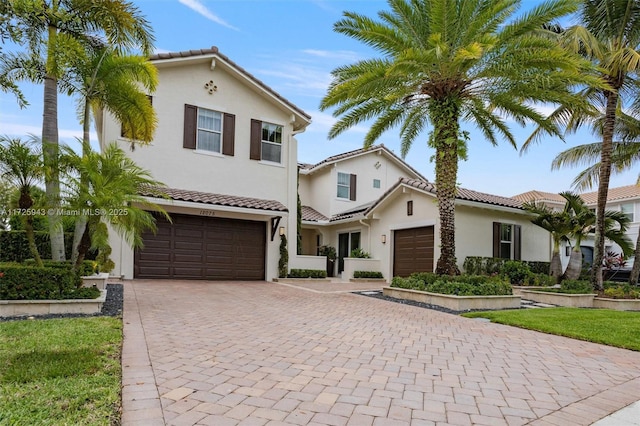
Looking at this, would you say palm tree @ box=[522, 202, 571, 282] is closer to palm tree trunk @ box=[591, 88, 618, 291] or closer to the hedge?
palm tree trunk @ box=[591, 88, 618, 291]

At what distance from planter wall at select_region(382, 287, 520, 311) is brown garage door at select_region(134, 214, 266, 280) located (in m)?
7.44

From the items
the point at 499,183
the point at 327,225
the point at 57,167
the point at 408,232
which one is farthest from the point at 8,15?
the point at 499,183

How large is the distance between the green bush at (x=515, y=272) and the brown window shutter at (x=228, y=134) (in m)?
11.7

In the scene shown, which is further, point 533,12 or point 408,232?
point 408,232

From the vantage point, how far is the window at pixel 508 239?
17.1 m

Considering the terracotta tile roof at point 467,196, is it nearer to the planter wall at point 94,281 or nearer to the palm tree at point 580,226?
the palm tree at point 580,226

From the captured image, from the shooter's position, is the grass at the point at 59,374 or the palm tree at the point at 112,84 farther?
the palm tree at the point at 112,84

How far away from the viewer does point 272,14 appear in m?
10.6

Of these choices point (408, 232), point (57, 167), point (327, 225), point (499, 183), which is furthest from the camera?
point (499, 183)

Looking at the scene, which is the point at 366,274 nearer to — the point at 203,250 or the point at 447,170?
the point at 203,250

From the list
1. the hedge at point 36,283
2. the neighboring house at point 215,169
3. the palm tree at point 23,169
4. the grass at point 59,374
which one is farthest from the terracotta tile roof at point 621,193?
the palm tree at point 23,169

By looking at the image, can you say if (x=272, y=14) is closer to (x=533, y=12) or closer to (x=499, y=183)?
(x=533, y=12)

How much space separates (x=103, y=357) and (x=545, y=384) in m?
5.06

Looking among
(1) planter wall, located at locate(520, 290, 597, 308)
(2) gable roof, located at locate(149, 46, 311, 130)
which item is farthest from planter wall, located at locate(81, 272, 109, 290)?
(1) planter wall, located at locate(520, 290, 597, 308)
